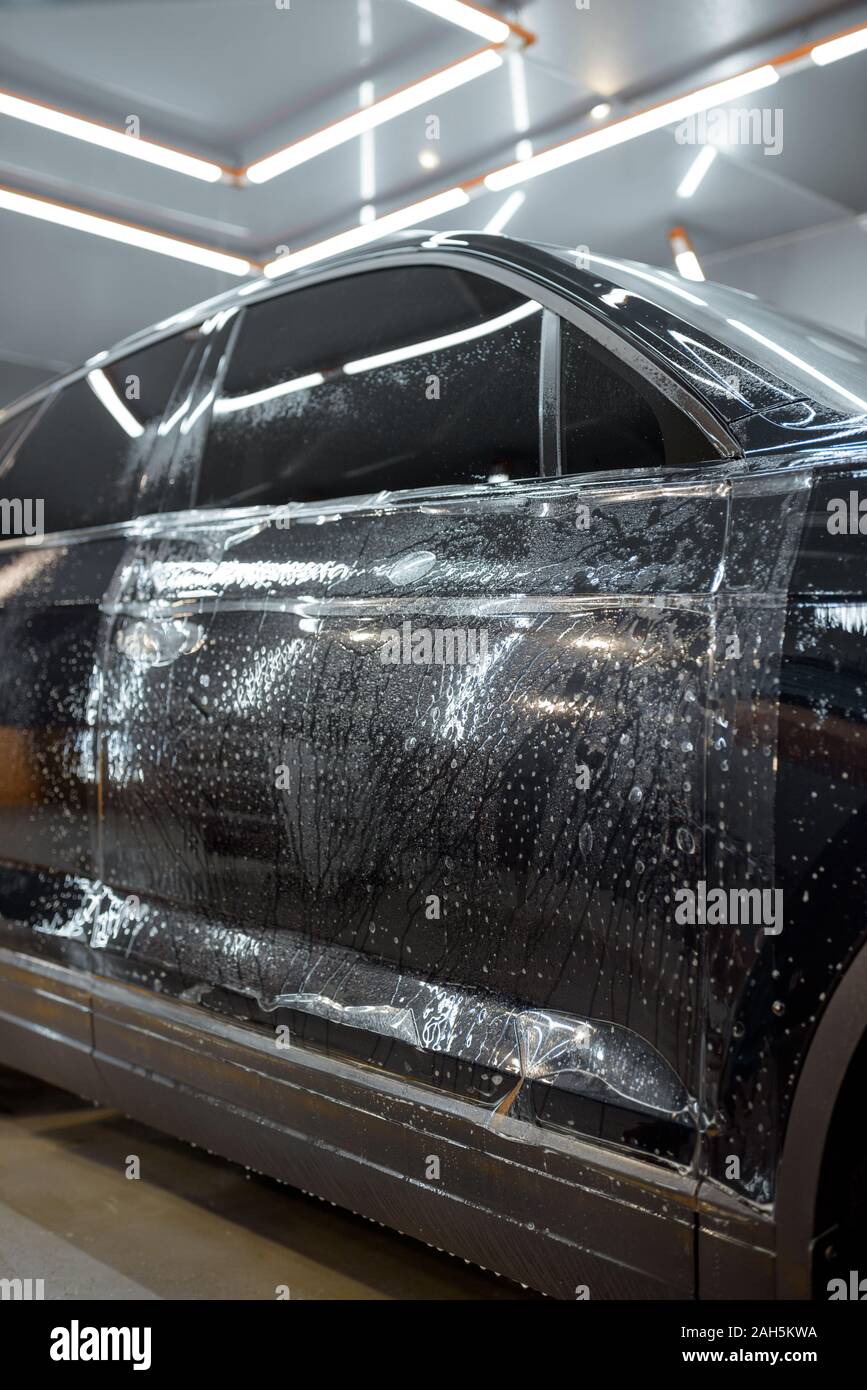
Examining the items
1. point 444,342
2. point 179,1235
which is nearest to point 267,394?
point 444,342

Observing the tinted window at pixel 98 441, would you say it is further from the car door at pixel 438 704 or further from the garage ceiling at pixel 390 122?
the garage ceiling at pixel 390 122

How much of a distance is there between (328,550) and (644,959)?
72 centimetres

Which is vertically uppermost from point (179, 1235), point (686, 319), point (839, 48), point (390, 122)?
point (390, 122)

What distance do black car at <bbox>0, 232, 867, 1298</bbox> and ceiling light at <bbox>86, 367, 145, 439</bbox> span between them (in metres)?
0.07

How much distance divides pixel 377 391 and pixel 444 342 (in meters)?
0.14

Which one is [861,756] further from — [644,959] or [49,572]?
[49,572]

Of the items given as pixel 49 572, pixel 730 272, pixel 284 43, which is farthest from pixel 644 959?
pixel 730 272

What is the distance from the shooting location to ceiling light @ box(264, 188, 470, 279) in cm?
684

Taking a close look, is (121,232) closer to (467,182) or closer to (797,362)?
(467,182)

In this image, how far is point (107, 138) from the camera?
20.7 ft

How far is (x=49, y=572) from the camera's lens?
7.09 feet

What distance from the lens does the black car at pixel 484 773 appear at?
107 cm

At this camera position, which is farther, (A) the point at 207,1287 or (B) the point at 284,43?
(B) the point at 284,43

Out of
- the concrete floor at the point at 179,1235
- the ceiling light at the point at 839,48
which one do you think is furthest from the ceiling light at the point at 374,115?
the concrete floor at the point at 179,1235
